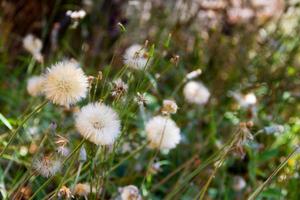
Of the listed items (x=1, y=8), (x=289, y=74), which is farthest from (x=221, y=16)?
(x=1, y=8)

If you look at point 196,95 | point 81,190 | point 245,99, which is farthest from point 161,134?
point 245,99

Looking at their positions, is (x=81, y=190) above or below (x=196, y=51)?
below

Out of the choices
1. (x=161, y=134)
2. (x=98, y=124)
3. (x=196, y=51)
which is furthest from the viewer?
(x=196, y=51)

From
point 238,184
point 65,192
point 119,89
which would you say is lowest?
point 65,192

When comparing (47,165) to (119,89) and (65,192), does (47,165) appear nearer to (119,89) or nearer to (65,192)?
(65,192)

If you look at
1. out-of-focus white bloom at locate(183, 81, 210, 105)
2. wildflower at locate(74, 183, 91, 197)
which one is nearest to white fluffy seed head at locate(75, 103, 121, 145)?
wildflower at locate(74, 183, 91, 197)

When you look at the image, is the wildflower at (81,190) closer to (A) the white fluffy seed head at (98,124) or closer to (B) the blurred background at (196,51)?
(A) the white fluffy seed head at (98,124)

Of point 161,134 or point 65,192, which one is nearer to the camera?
point 65,192
